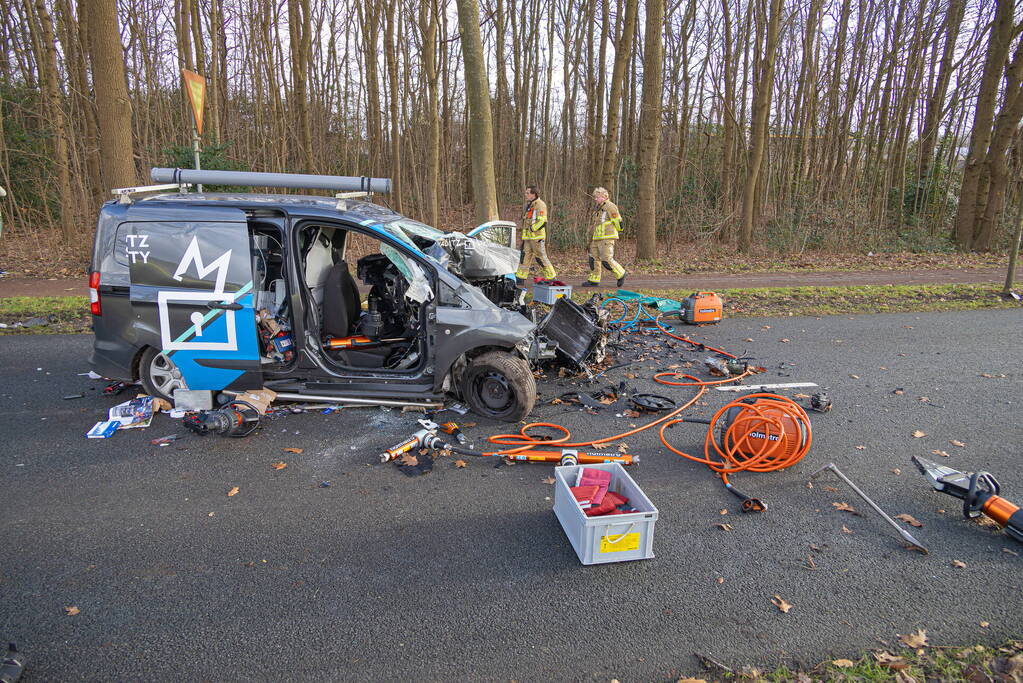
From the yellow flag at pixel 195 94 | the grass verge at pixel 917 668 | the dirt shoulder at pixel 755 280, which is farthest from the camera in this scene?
the dirt shoulder at pixel 755 280

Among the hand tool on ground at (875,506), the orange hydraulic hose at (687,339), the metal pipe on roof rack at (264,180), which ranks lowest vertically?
the hand tool on ground at (875,506)

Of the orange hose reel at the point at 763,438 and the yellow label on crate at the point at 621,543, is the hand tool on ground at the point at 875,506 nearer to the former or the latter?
the orange hose reel at the point at 763,438

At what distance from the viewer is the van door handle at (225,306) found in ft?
18.5

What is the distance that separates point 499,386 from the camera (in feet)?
19.0

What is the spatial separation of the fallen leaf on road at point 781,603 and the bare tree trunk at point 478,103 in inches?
407

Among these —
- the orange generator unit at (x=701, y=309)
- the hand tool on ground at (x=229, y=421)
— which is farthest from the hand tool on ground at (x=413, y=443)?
the orange generator unit at (x=701, y=309)

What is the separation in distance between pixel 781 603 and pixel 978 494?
180 centimetres

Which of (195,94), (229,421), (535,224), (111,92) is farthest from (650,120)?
(229,421)

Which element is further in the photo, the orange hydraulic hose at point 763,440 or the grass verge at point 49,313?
the grass verge at point 49,313

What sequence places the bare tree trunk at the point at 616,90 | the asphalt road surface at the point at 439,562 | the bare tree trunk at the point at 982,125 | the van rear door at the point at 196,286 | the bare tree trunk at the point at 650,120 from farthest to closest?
1. the bare tree trunk at the point at 982,125
2. the bare tree trunk at the point at 616,90
3. the bare tree trunk at the point at 650,120
4. the van rear door at the point at 196,286
5. the asphalt road surface at the point at 439,562

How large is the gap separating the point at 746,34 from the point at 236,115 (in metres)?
20.6

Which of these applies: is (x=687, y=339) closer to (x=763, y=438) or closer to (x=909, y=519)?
(x=763, y=438)

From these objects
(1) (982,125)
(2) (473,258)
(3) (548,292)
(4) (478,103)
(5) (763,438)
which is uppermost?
(1) (982,125)

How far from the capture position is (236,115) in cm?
2617
